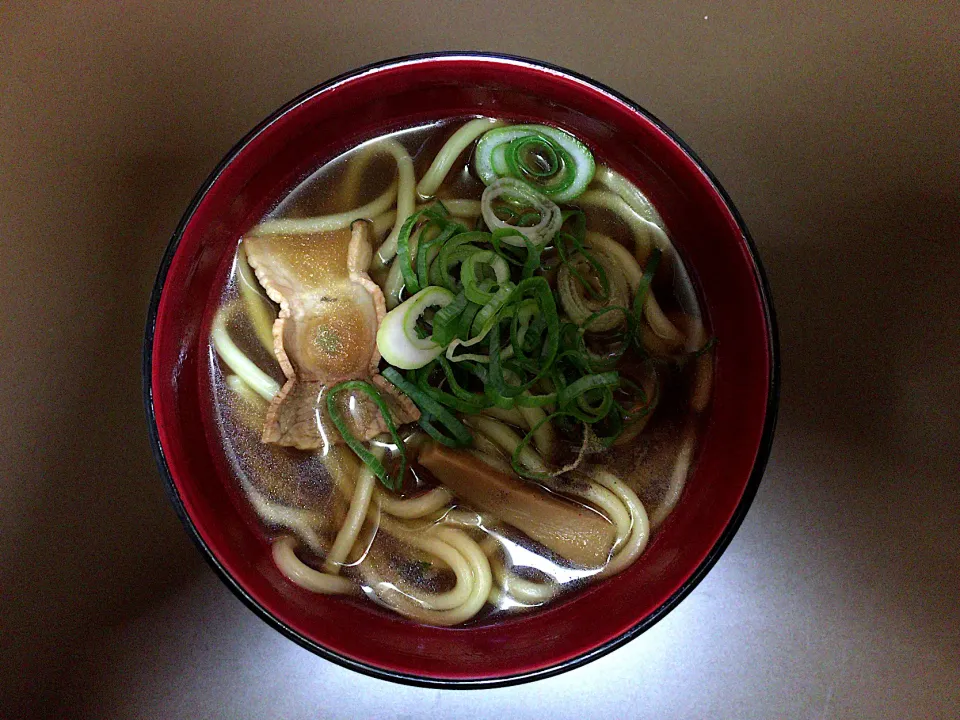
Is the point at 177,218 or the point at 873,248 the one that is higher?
the point at 873,248

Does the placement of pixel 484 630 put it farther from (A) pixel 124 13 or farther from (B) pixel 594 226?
(A) pixel 124 13

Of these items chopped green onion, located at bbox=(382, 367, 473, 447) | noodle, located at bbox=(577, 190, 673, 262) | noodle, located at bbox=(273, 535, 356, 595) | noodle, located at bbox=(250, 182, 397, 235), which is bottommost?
noodle, located at bbox=(273, 535, 356, 595)

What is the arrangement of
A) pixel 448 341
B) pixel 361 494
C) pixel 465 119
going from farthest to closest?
pixel 465 119 < pixel 361 494 < pixel 448 341

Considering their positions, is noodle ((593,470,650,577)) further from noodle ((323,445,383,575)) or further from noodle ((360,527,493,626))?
noodle ((323,445,383,575))

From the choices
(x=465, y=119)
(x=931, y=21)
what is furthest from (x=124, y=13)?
(x=931, y=21)

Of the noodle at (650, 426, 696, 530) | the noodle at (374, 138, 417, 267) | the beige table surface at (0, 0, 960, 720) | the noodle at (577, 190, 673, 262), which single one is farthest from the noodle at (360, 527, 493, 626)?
the noodle at (577, 190, 673, 262)
